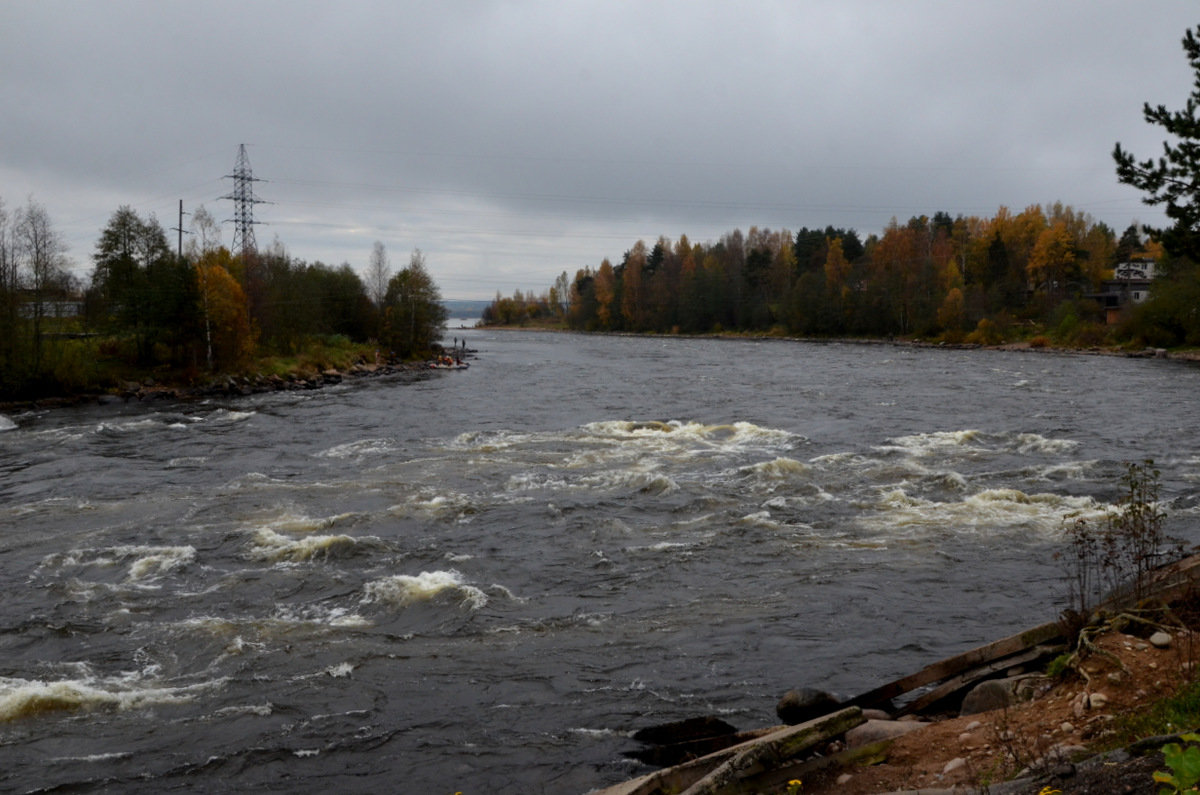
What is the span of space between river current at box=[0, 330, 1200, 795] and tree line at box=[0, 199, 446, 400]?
13.7 m

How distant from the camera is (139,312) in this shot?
49.3 m

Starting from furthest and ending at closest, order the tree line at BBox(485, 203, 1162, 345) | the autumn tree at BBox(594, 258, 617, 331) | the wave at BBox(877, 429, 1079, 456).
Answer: the autumn tree at BBox(594, 258, 617, 331), the tree line at BBox(485, 203, 1162, 345), the wave at BBox(877, 429, 1079, 456)

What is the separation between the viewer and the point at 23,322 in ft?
137

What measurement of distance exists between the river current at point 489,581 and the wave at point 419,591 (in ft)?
0.21

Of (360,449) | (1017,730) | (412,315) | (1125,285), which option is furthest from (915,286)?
(1017,730)

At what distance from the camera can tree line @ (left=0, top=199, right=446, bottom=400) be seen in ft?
141

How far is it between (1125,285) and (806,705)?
375 feet

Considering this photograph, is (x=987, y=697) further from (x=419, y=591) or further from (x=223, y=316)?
(x=223, y=316)

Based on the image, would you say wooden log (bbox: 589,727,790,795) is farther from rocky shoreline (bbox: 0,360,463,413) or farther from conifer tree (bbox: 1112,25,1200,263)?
rocky shoreline (bbox: 0,360,463,413)

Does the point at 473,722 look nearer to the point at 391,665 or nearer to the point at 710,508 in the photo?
the point at 391,665

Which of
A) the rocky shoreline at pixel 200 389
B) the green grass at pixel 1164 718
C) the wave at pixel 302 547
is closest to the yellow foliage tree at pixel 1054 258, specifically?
the rocky shoreline at pixel 200 389

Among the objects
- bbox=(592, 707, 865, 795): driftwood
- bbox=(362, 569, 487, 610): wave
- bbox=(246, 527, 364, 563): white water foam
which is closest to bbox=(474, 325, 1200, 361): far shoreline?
bbox=(362, 569, 487, 610): wave

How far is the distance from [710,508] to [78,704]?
12.3 meters

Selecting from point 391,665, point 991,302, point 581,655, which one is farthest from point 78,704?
point 991,302
